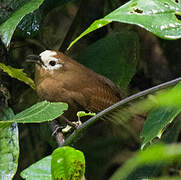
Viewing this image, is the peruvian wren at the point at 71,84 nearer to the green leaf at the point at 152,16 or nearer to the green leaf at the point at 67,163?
the green leaf at the point at 152,16

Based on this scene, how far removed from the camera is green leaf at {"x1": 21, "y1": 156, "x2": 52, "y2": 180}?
119 centimetres

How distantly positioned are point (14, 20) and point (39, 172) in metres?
0.80

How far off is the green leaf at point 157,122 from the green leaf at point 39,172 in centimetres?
31

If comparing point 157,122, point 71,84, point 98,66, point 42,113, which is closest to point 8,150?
point 42,113

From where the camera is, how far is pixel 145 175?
59.2 inches

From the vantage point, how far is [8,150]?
1560mm

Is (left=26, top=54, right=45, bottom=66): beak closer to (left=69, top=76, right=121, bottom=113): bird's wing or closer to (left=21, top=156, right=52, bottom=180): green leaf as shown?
(left=69, top=76, right=121, bottom=113): bird's wing

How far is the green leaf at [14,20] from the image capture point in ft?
Answer: 5.61

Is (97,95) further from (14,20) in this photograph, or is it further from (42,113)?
(42,113)

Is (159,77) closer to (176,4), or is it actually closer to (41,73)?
(41,73)

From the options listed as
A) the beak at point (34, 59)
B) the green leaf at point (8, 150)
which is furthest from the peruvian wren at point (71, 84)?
the green leaf at point (8, 150)

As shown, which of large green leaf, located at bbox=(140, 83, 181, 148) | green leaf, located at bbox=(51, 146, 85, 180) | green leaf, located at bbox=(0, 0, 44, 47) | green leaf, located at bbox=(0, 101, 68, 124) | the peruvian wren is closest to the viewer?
green leaf, located at bbox=(51, 146, 85, 180)

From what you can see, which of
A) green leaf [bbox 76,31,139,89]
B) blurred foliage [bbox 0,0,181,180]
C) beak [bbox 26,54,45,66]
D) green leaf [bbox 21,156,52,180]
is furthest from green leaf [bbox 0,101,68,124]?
green leaf [bbox 76,31,139,89]

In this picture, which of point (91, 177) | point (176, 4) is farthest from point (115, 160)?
point (176, 4)
